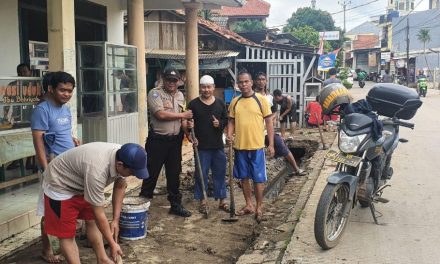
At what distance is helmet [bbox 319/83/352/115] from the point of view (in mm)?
5074

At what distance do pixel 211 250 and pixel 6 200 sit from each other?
2590mm

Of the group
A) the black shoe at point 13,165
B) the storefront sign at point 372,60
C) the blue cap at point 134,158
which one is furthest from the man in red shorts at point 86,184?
the storefront sign at point 372,60

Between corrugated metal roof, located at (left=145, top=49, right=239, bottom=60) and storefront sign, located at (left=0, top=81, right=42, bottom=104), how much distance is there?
8.39 meters

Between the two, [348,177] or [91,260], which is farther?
[348,177]

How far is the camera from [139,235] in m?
4.68

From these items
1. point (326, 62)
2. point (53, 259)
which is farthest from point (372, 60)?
point (53, 259)

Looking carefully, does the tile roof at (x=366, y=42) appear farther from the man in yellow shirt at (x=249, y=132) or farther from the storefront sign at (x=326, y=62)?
the man in yellow shirt at (x=249, y=132)

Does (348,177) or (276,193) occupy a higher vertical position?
(348,177)

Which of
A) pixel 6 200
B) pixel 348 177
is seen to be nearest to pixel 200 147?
pixel 348 177

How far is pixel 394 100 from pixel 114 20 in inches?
264

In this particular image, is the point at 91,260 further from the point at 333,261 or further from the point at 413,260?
the point at 413,260

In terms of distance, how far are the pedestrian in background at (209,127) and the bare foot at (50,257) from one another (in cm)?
206

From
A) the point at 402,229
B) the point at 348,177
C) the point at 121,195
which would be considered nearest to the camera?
the point at 121,195

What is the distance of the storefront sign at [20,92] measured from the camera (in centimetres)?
495
